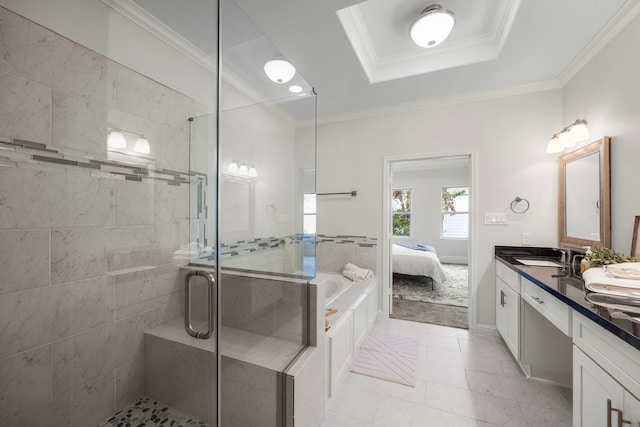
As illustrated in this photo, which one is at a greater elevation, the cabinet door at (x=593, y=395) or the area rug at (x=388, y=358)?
the cabinet door at (x=593, y=395)

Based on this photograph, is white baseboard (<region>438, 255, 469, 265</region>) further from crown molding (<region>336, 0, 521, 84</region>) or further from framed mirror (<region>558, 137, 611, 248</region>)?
crown molding (<region>336, 0, 521, 84</region>)

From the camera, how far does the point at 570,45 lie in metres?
1.96

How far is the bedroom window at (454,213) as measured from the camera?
6270 millimetres

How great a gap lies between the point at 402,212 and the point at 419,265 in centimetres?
275

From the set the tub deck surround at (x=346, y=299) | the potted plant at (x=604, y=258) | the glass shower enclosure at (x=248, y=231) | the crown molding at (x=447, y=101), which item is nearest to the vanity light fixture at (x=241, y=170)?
the glass shower enclosure at (x=248, y=231)

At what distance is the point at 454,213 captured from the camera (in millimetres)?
6375

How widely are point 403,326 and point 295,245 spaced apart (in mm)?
1920

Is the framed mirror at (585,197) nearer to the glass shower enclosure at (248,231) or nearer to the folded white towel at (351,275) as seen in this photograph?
the folded white towel at (351,275)

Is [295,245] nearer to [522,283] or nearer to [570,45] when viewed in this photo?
[522,283]

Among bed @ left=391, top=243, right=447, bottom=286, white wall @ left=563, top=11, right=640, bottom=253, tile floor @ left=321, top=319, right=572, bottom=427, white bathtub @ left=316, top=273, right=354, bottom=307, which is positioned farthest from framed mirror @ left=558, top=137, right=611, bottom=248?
white bathtub @ left=316, top=273, right=354, bottom=307

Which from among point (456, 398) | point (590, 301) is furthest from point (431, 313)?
point (590, 301)

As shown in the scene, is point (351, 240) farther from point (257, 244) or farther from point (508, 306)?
point (257, 244)

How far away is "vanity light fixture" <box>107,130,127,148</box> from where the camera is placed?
0.96 m

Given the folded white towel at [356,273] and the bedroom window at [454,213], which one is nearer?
the folded white towel at [356,273]
